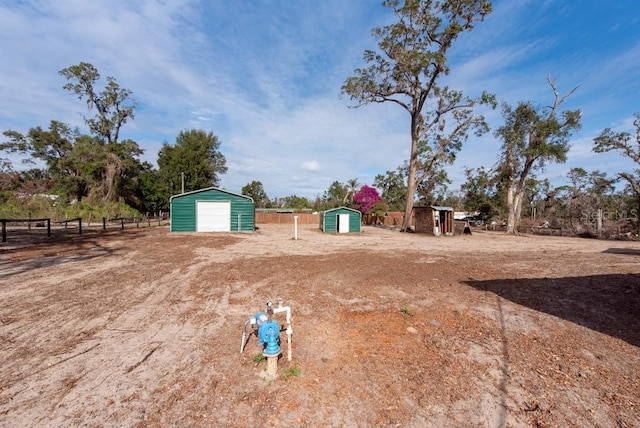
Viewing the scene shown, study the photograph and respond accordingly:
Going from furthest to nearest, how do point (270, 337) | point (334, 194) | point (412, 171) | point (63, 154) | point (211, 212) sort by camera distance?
point (334, 194) → point (63, 154) → point (412, 171) → point (211, 212) → point (270, 337)

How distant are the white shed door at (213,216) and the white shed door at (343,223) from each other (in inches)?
344

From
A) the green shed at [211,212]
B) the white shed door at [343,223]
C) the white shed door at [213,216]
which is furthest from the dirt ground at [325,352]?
the white shed door at [343,223]

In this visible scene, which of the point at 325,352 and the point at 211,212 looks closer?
the point at 325,352

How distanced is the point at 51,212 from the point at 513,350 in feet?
106

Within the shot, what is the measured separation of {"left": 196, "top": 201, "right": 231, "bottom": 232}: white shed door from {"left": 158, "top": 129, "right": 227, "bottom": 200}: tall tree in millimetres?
20904

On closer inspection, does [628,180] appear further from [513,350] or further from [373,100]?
[513,350]

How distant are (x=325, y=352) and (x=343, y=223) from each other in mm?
20049

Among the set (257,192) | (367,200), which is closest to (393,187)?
(367,200)

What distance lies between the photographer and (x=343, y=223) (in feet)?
76.0

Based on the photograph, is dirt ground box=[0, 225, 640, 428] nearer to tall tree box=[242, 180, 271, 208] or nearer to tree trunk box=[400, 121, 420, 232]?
tree trunk box=[400, 121, 420, 232]

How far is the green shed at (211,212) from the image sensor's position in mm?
18750

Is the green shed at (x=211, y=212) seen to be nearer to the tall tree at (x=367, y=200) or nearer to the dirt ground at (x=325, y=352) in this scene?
the dirt ground at (x=325, y=352)

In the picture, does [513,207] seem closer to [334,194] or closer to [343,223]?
[343,223]

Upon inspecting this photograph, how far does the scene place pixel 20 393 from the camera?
7.87 feet
